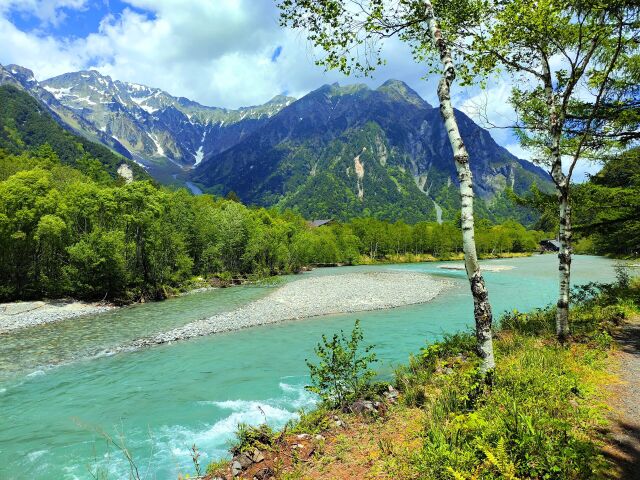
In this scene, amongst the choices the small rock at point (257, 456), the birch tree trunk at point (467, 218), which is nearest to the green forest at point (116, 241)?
the small rock at point (257, 456)

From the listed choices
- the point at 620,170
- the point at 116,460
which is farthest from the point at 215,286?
the point at 620,170

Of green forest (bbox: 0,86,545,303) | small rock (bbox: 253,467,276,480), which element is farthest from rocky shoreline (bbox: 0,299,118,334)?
small rock (bbox: 253,467,276,480)

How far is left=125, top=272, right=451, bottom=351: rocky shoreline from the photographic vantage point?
26578 mm

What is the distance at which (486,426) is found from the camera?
20.4 ft

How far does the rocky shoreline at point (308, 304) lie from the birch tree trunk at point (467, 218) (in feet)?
71.9

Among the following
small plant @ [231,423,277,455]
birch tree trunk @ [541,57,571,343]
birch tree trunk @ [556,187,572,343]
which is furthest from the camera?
birch tree trunk @ [556,187,572,343]

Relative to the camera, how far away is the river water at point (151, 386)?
1066 cm

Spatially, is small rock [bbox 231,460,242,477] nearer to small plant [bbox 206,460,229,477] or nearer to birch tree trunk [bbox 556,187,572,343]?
small plant [bbox 206,460,229,477]

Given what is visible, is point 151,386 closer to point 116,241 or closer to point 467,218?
point 467,218

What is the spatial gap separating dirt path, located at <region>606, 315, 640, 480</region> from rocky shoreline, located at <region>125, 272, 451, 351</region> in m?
23.0

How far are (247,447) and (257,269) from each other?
6091cm

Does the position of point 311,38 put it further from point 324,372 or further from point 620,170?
point 620,170

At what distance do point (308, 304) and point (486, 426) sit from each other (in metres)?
30.6

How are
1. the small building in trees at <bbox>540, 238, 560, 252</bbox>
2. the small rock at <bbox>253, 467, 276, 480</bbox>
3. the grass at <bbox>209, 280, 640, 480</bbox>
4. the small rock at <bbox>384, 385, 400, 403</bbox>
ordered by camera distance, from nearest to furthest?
the grass at <bbox>209, 280, 640, 480</bbox>
the small rock at <bbox>253, 467, 276, 480</bbox>
the small rock at <bbox>384, 385, 400, 403</bbox>
the small building in trees at <bbox>540, 238, 560, 252</bbox>
